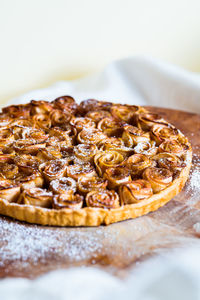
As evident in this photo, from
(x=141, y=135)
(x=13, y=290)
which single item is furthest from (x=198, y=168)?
(x=13, y=290)

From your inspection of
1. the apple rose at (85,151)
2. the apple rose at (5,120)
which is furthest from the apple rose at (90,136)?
the apple rose at (5,120)

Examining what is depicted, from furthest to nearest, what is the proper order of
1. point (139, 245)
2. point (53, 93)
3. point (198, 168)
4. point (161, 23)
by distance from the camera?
point (161, 23) < point (53, 93) < point (198, 168) < point (139, 245)

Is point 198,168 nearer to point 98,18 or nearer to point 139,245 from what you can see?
point 139,245

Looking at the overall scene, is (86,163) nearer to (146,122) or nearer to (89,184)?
(89,184)

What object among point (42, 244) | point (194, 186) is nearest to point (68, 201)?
point (42, 244)

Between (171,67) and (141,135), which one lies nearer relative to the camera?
(141,135)

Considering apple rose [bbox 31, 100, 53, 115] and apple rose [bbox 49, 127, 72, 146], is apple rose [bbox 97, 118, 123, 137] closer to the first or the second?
apple rose [bbox 49, 127, 72, 146]
